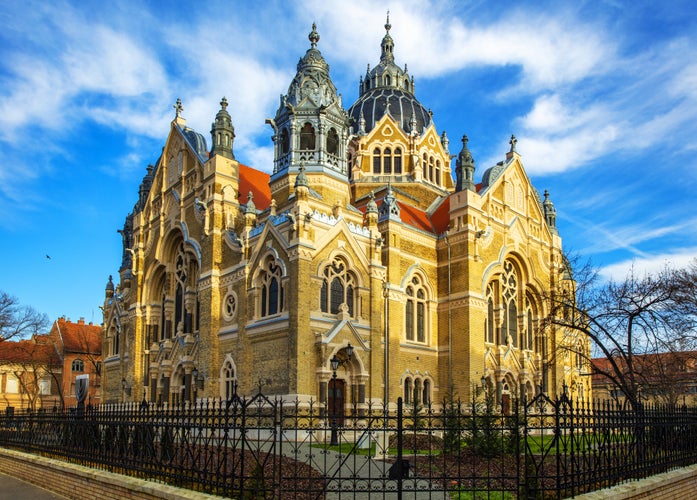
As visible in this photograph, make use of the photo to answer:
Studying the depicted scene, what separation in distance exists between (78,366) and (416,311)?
40317mm

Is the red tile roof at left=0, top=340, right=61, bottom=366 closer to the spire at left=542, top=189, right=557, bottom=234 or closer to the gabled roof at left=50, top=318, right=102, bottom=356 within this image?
the gabled roof at left=50, top=318, right=102, bottom=356

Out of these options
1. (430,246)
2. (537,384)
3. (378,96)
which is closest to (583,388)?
(537,384)

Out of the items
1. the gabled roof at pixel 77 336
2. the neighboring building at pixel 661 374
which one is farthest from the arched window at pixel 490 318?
the gabled roof at pixel 77 336

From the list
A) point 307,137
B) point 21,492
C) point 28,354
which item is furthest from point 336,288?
point 28,354

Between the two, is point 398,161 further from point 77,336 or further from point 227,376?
point 77,336

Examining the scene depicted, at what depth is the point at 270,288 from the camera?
26141mm

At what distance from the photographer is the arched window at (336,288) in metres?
25.7

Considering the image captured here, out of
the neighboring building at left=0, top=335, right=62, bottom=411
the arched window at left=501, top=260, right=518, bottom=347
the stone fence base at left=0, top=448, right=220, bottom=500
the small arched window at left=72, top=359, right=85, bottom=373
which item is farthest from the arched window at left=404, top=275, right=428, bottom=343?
the small arched window at left=72, top=359, right=85, bottom=373

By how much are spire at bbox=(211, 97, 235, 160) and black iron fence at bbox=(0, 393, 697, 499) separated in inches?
616

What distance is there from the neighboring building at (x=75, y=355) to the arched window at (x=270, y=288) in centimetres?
3447

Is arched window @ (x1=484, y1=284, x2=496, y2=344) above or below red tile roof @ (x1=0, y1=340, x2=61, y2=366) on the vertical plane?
above

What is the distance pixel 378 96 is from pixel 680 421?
3099cm

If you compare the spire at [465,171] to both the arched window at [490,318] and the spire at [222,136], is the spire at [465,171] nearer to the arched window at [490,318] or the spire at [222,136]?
the arched window at [490,318]

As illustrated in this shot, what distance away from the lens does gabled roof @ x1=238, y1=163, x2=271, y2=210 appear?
31.4 m
